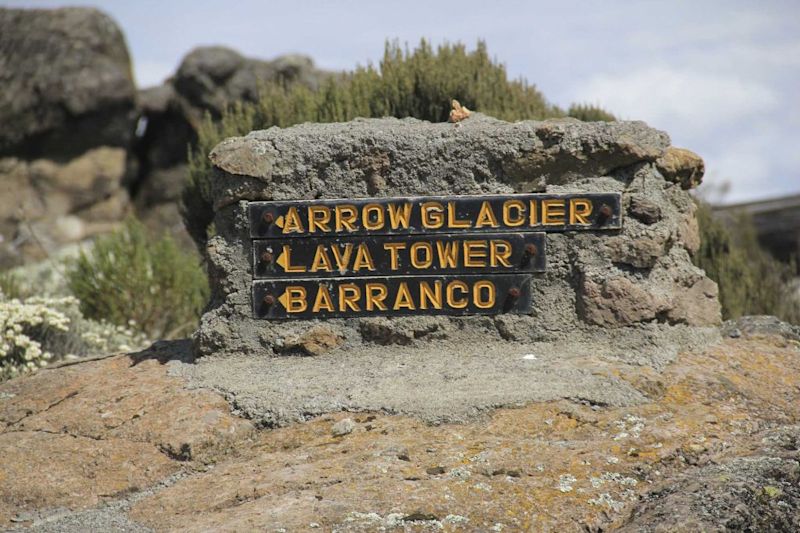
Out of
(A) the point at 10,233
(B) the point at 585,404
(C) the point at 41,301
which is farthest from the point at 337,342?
(A) the point at 10,233

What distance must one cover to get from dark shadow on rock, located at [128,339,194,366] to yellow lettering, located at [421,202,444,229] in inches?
56.7

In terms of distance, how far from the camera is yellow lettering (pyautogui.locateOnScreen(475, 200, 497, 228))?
5.43 meters

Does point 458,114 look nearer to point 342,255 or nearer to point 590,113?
point 342,255

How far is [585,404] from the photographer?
188 inches

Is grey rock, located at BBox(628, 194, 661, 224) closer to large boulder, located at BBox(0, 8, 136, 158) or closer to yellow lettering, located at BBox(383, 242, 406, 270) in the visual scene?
yellow lettering, located at BBox(383, 242, 406, 270)

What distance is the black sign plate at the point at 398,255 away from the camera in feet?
17.8

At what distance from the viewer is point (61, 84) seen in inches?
679

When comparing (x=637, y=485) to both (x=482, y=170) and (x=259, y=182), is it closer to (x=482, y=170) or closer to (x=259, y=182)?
(x=482, y=170)

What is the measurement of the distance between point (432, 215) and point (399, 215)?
17 centimetres

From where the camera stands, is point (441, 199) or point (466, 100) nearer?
point (441, 199)

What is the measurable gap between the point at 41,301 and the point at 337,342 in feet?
10.8

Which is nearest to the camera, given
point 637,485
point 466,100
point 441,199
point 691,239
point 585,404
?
point 637,485

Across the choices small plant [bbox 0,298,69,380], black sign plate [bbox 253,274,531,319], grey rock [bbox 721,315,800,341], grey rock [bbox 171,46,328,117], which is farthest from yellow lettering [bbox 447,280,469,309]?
grey rock [bbox 171,46,328,117]

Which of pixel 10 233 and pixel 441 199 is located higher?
pixel 441 199
